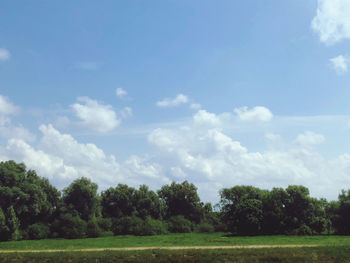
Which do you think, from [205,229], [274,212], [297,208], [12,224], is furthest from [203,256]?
[205,229]

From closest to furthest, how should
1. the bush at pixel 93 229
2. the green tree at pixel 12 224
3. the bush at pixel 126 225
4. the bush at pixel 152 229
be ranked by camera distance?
the green tree at pixel 12 224
the bush at pixel 93 229
the bush at pixel 152 229
the bush at pixel 126 225

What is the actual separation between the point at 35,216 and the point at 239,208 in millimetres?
37649

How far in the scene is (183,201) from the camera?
84.8 m

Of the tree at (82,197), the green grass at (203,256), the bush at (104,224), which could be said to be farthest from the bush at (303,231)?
the tree at (82,197)

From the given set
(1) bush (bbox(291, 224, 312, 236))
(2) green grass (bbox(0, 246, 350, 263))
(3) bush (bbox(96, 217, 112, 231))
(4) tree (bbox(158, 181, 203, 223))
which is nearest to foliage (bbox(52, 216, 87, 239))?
(3) bush (bbox(96, 217, 112, 231))

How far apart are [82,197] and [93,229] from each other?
7.64 metres

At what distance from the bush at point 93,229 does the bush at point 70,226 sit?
891 millimetres

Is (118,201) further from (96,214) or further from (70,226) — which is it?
(70,226)

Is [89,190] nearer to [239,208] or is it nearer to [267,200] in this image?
[239,208]

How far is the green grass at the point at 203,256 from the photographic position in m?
27.7

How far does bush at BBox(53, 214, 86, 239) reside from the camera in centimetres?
5850

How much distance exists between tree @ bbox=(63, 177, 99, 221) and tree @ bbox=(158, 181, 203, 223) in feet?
77.0

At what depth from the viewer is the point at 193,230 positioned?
7494cm

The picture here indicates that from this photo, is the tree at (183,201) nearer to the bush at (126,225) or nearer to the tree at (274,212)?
the bush at (126,225)
